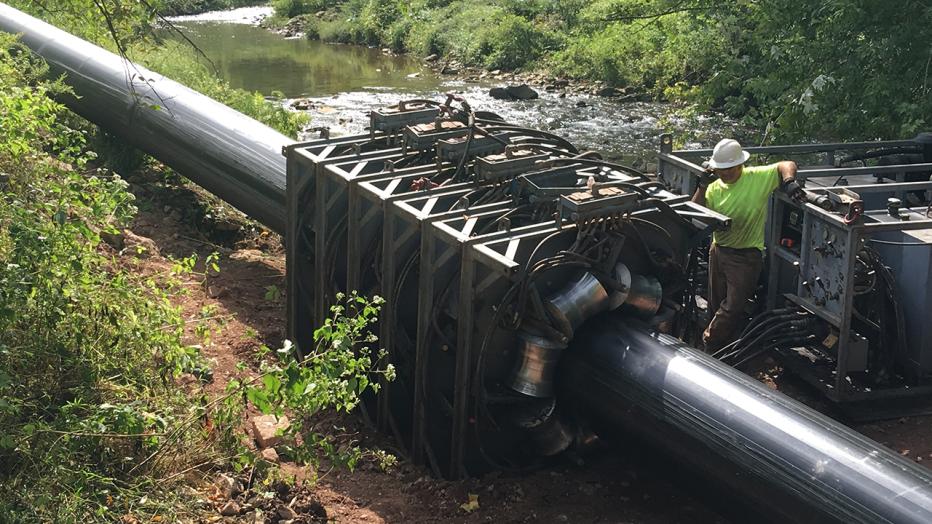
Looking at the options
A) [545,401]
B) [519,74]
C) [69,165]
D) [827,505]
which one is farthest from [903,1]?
[519,74]

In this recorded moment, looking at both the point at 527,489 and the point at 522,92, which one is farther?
the point at 522,92

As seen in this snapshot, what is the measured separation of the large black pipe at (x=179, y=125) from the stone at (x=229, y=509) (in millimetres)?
3850

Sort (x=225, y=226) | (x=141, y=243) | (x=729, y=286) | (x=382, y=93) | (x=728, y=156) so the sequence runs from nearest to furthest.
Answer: (x=728, y=156), (x=729, y=286), (x=141, y=243), (x=225, y=226), (x=382, y=93)

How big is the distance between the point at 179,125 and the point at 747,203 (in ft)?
17.6

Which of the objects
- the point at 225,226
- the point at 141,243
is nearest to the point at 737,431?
the point at 141,243

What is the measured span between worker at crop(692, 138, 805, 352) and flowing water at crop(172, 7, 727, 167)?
5936 millimetres

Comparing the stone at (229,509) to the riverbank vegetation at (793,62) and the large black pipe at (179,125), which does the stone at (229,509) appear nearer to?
the large black pipe at (179,125)

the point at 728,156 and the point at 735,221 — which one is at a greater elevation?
the point at 728,156

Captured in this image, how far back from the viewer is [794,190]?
7254mm

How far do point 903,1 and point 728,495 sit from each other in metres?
7.73

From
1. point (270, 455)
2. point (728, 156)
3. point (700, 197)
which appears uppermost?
point (728, 156)

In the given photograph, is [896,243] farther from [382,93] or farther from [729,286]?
[382,93]

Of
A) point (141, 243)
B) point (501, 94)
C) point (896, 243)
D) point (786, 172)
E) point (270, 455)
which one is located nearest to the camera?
point (270, 455)

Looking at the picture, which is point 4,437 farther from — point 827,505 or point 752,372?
point 752,372
